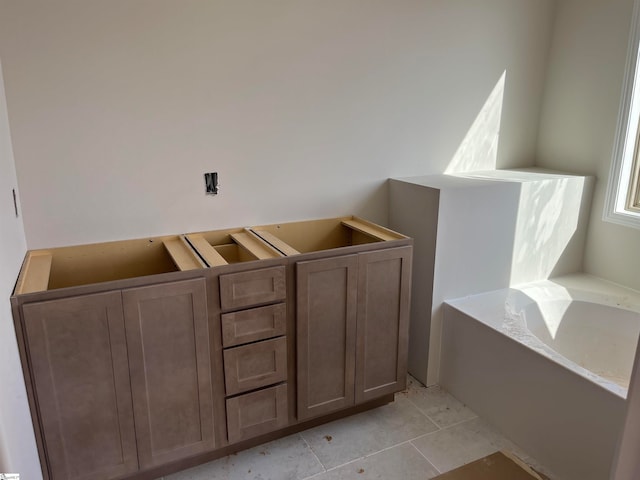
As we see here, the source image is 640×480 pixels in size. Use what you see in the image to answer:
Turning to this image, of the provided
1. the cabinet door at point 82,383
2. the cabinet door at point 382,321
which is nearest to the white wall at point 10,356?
the cabinet door at point 82,383

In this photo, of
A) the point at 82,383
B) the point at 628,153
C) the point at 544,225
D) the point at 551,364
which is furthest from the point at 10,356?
the point at 628,153

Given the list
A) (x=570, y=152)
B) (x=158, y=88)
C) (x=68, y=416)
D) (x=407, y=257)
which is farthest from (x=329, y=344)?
(x=570, y=152)

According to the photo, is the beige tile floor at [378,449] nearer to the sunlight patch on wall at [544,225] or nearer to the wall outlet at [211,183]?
the sunlight patch on wall at [544,225]


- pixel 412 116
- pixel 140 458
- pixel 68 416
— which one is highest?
pixel 412 116

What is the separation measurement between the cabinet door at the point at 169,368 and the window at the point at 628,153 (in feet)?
7.79

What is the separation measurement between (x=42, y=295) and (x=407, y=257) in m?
1.51

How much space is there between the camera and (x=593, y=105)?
2893 mm

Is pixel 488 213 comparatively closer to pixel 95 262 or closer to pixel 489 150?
pixel 489 150

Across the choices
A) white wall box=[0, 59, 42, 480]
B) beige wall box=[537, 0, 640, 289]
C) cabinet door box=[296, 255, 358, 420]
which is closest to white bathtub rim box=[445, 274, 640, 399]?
beige wall box=[537, 0, 640, 289]

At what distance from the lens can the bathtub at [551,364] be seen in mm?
1955

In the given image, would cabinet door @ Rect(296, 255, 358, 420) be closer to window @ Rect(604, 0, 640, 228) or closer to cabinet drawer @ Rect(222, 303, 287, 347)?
cabinet drawer @ Rect(222, 303, 287, 347)

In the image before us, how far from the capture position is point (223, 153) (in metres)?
2.32

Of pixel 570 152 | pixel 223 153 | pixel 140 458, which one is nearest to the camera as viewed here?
pixel 140 458

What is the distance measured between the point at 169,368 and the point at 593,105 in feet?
8.91
